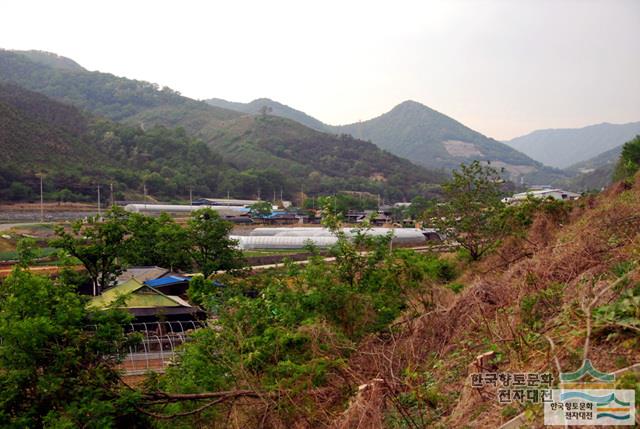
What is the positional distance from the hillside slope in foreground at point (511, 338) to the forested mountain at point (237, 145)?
47.5 metres

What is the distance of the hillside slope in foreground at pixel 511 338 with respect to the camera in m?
4.19

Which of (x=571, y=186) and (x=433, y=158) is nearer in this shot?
(x=571, y=186)

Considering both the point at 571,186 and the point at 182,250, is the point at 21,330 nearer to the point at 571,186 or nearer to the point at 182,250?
the point at 182,250

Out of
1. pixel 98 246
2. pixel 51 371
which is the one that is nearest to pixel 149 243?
pixel 98 246

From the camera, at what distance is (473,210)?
16250 millimetres

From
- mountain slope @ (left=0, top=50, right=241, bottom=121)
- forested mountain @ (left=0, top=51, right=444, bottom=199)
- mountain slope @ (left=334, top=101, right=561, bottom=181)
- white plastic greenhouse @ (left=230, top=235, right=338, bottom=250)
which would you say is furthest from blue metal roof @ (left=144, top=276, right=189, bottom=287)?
mountain slope @ (left=334, top=101, right=561, bottom=181)

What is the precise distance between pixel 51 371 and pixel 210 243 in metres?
12.4

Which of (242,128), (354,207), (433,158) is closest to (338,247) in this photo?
(354,207)

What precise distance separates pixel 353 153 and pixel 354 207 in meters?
39.2

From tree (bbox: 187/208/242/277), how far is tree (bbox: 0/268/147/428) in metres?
11.5

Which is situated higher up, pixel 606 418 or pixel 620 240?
pixel 620 240

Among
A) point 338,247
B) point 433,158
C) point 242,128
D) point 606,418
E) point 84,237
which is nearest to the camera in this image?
point 606,418

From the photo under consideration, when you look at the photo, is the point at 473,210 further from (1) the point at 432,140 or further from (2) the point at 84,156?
(1) the point at 432,140

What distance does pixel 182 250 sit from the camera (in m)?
19.0
